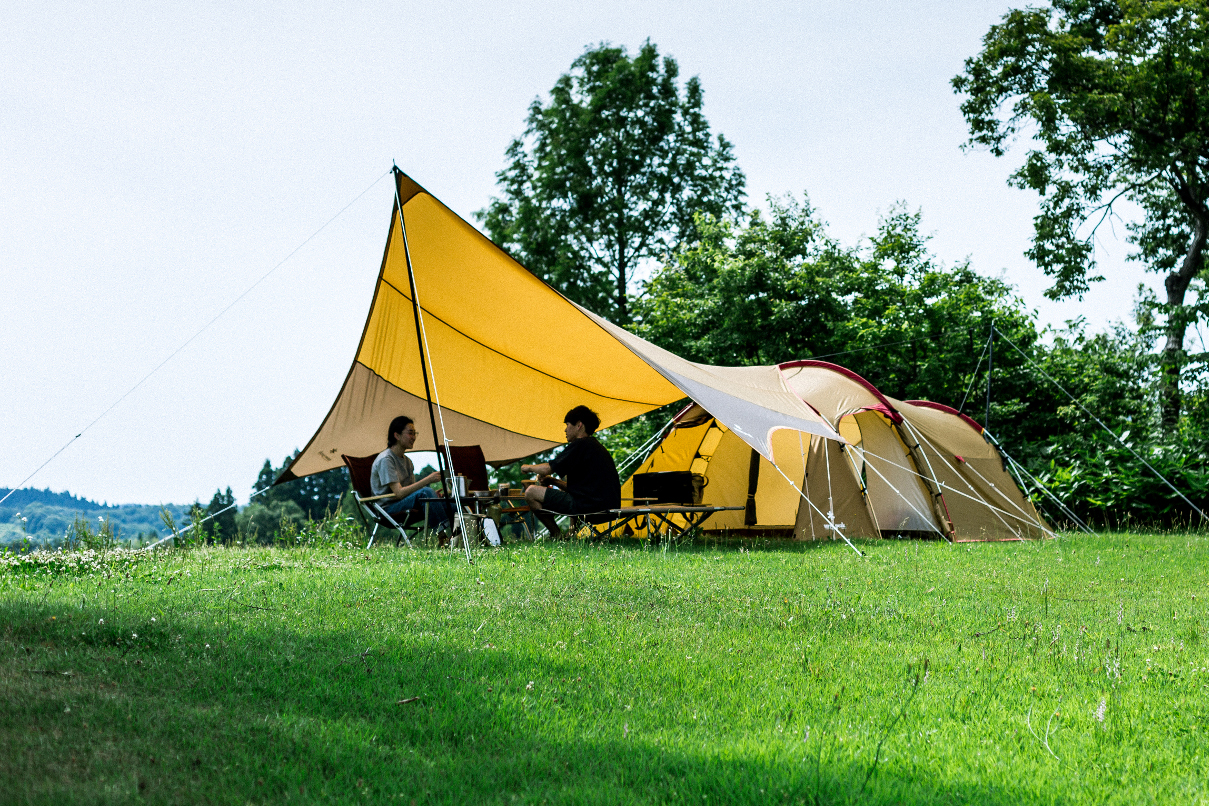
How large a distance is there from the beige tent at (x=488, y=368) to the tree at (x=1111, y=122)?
25.1 ft

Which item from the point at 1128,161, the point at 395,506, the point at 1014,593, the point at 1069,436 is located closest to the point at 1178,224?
the point at 1128,161

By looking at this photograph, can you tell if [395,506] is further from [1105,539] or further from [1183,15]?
[1183,15]

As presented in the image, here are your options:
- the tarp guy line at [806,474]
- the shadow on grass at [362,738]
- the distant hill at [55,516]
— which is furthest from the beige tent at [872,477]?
the shadow on grass at [362,738]

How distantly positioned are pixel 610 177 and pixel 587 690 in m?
17.9

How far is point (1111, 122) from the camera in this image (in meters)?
13.4

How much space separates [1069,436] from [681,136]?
35.9ft

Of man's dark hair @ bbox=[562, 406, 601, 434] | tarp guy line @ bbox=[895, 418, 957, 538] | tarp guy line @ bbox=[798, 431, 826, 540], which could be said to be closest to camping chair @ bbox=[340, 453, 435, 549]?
man's dark hair @ bbox=[562, 406, 601, 434]

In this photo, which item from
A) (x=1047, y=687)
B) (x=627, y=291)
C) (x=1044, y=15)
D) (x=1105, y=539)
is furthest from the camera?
(x=627, y=291)

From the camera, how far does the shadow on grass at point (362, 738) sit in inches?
79.2

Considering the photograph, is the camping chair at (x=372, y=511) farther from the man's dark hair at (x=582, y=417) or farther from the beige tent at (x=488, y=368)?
the man's dark hair at (x=582, y=417)

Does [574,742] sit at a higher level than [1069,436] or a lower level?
lower

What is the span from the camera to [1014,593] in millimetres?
4906

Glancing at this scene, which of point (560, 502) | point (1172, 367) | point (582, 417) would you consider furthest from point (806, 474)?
point (1172, 367)

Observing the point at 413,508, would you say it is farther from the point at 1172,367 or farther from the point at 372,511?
the point at 1172,367
